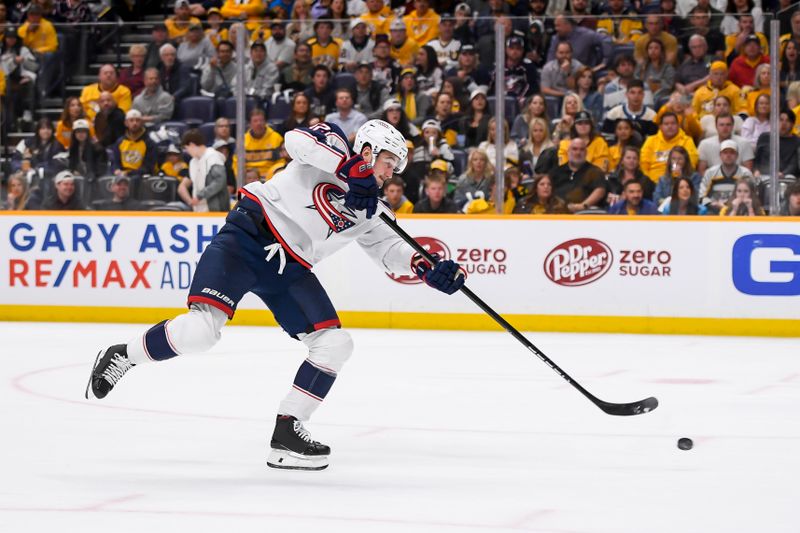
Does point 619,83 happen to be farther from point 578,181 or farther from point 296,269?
point 296,269

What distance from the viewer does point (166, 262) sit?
9.78 metres

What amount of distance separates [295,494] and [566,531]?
0.92m

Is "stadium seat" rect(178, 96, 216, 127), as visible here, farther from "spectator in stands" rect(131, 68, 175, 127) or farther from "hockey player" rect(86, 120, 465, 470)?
"hockey player" rect(86, 120, 465, 470)

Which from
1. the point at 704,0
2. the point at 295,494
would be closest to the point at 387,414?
the point at 295,494

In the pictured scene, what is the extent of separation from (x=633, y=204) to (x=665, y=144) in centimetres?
49

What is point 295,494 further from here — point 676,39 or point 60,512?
point 676,39

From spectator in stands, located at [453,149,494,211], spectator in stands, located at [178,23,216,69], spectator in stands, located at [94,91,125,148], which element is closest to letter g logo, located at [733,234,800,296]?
spectator in stands, located at [453,149,494,211]

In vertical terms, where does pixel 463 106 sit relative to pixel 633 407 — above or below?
above

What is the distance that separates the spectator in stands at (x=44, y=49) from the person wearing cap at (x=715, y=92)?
15.6ft

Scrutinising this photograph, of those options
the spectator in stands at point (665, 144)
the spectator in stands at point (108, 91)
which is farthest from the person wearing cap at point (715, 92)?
the spectator in stands at point (108, 91)

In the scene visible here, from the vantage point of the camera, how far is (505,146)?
360 inches

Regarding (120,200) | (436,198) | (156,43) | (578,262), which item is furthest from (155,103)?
(578,262)

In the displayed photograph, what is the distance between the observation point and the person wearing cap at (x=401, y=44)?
9289 millimetres

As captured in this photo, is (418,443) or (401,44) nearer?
(418,443)
